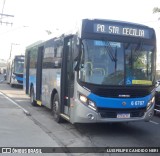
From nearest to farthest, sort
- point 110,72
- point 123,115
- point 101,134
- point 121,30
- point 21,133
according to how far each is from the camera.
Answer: point 110,72 → point 123,115 → point 21,133 → point 121,30 → point 101,134

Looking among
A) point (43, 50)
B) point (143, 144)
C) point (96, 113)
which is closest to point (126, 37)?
point (96, 113)

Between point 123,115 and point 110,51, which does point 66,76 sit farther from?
point 123,115

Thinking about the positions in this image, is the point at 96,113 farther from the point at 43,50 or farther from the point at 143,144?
the point at 43,50

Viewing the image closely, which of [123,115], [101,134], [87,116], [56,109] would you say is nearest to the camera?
[87,116]

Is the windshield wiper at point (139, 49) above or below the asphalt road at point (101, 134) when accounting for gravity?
above

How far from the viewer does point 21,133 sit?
10.5 meters

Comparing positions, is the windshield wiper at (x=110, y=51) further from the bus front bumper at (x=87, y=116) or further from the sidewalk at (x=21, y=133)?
the sidewalk at (x=21, y=133)

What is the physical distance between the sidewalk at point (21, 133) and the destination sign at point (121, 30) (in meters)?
3.33

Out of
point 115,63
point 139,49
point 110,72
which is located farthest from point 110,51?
point 139,49

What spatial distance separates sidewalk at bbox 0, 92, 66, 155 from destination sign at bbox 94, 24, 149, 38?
3.33 meters

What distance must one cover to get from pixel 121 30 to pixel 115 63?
1.02 meters

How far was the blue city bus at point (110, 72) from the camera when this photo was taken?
1002 cm

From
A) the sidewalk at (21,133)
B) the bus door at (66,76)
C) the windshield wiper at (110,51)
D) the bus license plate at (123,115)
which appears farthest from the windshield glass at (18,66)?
the bus license plate at (123,115)

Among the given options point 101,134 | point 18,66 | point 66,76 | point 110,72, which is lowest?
point 101,134
